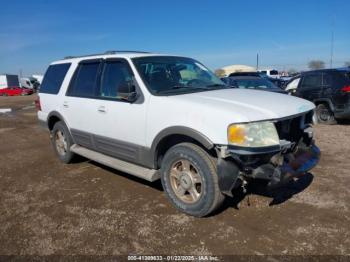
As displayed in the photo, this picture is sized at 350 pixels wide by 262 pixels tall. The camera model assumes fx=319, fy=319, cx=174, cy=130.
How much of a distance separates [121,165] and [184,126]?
1429mm

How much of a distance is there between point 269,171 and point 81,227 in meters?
2.17

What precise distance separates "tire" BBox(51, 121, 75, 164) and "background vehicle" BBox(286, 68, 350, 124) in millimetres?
7090

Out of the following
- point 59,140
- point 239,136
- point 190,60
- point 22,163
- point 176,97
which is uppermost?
point 190,60

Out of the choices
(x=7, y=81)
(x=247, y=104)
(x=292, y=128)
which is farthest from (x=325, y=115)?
(x=7, y=81)

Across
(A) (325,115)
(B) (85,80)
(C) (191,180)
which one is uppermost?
(B) (85,80)

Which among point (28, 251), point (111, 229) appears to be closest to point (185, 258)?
point (111, 229)

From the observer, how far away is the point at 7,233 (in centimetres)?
356

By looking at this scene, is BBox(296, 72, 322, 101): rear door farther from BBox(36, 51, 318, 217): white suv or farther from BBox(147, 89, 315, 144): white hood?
BBox(147, 89, 315, 144): white hood

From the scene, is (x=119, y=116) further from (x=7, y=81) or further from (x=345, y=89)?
(x=7, y=81)

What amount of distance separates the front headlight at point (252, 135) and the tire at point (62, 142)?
3560 mm

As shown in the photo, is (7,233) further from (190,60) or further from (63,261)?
(190,60)

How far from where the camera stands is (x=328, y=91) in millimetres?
9031

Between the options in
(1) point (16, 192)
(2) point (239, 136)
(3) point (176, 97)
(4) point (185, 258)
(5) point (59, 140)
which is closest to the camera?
(4) point (185, 258)

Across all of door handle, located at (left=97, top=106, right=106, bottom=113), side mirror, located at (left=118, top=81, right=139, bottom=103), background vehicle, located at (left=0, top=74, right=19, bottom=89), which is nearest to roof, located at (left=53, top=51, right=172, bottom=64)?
side mirror, located at (left=118, top=81, right=139, bottom=103)
